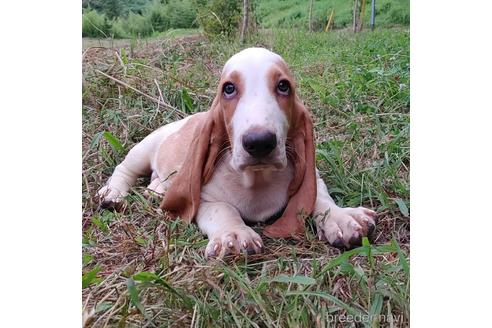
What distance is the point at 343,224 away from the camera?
193 cm

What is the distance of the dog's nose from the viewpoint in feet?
5.73

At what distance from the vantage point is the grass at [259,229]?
151 cm

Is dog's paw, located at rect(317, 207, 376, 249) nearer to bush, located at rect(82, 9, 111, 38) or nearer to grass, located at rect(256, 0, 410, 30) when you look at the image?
grass, located at rect(256, 0, 410, 30)

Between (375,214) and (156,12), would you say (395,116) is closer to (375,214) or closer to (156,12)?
(375,214)

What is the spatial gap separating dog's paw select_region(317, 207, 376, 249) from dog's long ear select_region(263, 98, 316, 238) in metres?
0.09

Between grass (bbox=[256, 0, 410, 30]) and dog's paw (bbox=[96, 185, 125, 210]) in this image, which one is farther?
dog's paw (bbox=[96, 185, 125, 210])

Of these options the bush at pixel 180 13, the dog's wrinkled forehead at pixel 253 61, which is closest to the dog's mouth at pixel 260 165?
the dog's wrinkled forehead at pixel 253 61

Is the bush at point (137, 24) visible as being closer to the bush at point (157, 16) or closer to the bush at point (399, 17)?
the bush at point (157, 16)

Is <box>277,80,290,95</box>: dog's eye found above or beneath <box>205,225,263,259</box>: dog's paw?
above

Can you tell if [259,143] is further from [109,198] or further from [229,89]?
[109,198]

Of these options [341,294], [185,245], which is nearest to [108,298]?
[185,245]

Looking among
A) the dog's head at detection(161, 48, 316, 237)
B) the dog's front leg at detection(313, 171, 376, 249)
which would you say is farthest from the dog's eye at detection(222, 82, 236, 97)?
the dog's front leg at detection(313, 171, 376, 249)

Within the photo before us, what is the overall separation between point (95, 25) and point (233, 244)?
2.72 ft

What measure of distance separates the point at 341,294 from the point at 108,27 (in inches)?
45.3
